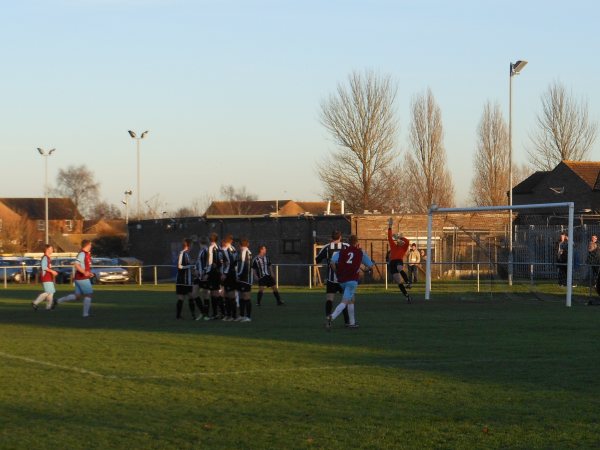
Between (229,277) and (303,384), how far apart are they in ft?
33.4

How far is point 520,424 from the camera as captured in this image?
30.5ft

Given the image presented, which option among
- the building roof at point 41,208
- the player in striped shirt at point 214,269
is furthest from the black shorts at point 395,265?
the building roof at point 41,208

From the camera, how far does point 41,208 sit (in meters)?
130

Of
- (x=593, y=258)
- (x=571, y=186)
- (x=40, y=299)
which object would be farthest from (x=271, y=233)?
(x=40, y=299)

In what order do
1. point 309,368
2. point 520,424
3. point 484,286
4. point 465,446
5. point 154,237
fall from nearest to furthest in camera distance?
point 465,446
point 520,424
point 309,368
point 484,286
point 154,237

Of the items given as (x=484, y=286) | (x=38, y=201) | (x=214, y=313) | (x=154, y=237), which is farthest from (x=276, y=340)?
(x=38, y=201)

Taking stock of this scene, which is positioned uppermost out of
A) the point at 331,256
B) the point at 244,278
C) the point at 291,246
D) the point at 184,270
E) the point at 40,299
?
the point at 291,246

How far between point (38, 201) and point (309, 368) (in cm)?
12362

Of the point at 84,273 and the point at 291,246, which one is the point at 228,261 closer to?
the point at 84,273

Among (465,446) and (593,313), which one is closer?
(465,446)

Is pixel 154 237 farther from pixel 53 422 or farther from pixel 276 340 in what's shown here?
pixel 53 422

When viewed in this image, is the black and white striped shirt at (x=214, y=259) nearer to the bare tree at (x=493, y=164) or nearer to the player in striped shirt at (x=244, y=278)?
the player in striped shirt at (x=244, y=278)

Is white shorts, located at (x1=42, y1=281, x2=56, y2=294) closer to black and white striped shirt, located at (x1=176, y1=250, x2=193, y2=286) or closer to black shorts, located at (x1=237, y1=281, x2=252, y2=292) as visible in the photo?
black and white striped shirt, located at (x1=176, y1=250, x2=193, y2=286)

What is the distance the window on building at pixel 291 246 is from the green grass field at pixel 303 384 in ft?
101
